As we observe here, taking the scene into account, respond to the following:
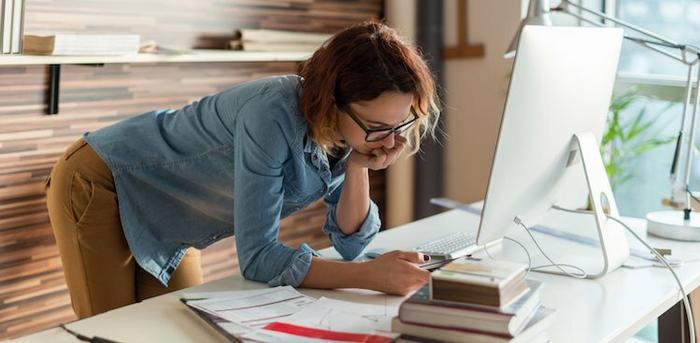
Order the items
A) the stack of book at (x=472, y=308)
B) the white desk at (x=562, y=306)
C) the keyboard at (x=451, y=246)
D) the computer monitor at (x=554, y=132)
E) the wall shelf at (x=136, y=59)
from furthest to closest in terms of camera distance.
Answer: the wall shelf at (x=136, y=59)
the keyboard at (x=451, y=246)
the computer monitor at (x=554, y=132)
the white desk at (x=562, y=306)
the stack of book at (x=472, y=308)

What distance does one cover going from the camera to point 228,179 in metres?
1.85

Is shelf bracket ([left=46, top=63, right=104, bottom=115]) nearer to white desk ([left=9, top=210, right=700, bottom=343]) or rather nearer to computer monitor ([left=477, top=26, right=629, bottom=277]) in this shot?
white desk ([left=9, top=210, right=700, bottom=343])

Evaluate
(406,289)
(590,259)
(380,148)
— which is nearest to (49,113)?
(380,148)

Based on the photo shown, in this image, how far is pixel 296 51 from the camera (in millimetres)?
3146

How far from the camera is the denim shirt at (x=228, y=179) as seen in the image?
1.60 metres

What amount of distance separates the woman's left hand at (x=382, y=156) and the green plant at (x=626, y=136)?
1.46 metres

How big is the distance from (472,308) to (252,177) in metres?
0.52

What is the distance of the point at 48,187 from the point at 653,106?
210 cm

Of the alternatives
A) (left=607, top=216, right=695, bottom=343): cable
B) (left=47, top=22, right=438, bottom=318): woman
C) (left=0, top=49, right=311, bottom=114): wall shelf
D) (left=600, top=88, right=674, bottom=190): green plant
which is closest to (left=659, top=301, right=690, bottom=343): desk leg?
(left=607, top=216, right=695, bottom=343): cable

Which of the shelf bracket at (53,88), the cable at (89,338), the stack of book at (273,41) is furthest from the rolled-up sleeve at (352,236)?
the stack of book at (273,41)

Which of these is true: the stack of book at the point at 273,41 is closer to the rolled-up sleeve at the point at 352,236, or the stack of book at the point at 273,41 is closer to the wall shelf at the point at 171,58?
the wall shelf at the point at 171,58

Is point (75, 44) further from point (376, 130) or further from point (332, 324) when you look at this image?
point (332, 324)

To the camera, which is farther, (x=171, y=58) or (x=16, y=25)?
(x=171, y=58)

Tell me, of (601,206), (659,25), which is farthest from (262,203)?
(659,25)
